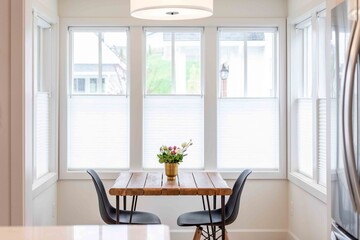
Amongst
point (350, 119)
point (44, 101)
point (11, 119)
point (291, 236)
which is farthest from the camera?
point (291, 236)

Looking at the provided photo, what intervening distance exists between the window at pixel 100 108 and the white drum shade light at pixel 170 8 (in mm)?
1624

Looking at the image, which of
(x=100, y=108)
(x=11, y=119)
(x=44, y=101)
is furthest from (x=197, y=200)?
(x=11, y=119)

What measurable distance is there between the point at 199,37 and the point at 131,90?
87 cm

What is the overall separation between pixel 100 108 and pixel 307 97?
79.8 inches

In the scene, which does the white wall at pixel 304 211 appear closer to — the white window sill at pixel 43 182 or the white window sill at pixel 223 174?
the white window sill at pixel 223 174

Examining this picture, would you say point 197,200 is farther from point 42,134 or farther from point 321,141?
point 42,134

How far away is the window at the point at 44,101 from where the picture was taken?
13.4ft

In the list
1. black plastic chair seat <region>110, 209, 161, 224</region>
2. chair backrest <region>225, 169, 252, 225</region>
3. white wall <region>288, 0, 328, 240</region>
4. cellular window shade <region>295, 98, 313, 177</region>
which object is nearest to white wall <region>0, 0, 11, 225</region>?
black plastic chair seat <region>110, 209, 161, 224</region>

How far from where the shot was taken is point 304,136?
4.17 m

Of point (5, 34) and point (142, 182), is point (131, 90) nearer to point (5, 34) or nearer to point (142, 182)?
point (142, 182)

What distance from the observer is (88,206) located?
4473mm

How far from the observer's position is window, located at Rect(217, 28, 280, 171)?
4523 mm

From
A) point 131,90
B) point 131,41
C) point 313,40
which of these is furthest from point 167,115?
point 313,40

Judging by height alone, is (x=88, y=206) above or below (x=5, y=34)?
below
